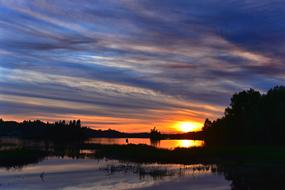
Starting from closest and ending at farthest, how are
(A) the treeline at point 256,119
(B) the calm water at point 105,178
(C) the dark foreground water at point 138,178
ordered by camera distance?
(B) the calm water at point 105,178, (C) the dark foreground water at point 138,178, (A) the treeline at point 256,119

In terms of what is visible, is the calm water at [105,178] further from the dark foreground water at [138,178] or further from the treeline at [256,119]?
the treeline at [256,119]

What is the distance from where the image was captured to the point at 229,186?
43.2m

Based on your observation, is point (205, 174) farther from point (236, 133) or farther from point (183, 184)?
point (236, 133)

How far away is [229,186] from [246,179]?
6365mm

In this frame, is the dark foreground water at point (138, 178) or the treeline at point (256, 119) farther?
the treeline at point (256, 119)

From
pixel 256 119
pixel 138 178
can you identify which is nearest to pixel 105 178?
pixel 138 178

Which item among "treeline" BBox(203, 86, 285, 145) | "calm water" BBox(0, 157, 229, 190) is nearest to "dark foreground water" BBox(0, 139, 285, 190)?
"calm water" BBox(0, 157, 229, 190)

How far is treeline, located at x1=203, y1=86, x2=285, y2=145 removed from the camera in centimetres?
10306

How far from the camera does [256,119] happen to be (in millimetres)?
106250

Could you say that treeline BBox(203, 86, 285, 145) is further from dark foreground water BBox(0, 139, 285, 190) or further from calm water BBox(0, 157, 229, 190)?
calm water BBox(0, 157, 229, 190)

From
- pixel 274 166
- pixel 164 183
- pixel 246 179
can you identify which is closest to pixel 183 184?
pixel 164 183

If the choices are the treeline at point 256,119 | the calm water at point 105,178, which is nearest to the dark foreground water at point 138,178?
the calm water at point 105,178

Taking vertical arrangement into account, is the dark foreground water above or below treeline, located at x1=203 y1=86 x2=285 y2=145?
below

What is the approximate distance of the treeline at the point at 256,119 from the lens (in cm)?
10306
